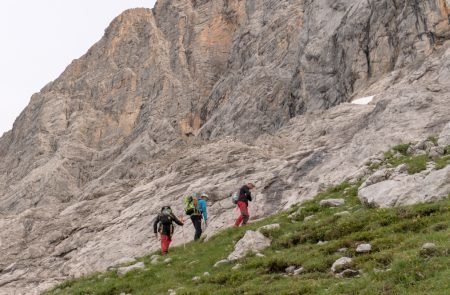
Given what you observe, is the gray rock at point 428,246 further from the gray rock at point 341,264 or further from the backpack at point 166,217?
the backpack at point 166,217

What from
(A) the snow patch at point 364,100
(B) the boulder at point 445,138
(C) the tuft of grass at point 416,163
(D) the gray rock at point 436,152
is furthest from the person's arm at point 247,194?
(A) the snow patch at point 364,100

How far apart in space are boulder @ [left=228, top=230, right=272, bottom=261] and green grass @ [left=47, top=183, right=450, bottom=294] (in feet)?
1.38

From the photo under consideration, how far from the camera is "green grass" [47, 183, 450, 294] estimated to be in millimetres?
12859

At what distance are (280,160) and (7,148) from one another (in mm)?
88333

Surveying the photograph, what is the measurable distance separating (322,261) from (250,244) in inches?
180

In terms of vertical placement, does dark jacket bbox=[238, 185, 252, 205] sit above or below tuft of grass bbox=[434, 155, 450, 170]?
below

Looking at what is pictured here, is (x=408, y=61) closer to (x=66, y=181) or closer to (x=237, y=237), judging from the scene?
(x=237, y=237)

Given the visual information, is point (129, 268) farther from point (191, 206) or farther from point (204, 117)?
point (204, 117)

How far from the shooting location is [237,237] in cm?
2234

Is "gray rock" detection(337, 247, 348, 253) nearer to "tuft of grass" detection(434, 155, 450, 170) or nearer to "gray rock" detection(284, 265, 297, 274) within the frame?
"gray rock" detection(284, 265, 297, 274)

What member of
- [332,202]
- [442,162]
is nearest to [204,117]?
[332,202]

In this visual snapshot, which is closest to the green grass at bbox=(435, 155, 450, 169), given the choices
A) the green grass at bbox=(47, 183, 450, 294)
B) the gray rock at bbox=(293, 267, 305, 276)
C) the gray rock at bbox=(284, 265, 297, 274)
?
the green grass at bbox=(47, 183, 450, 294)

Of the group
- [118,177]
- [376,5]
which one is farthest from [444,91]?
[118,177]

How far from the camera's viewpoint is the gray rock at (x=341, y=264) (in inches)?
575
